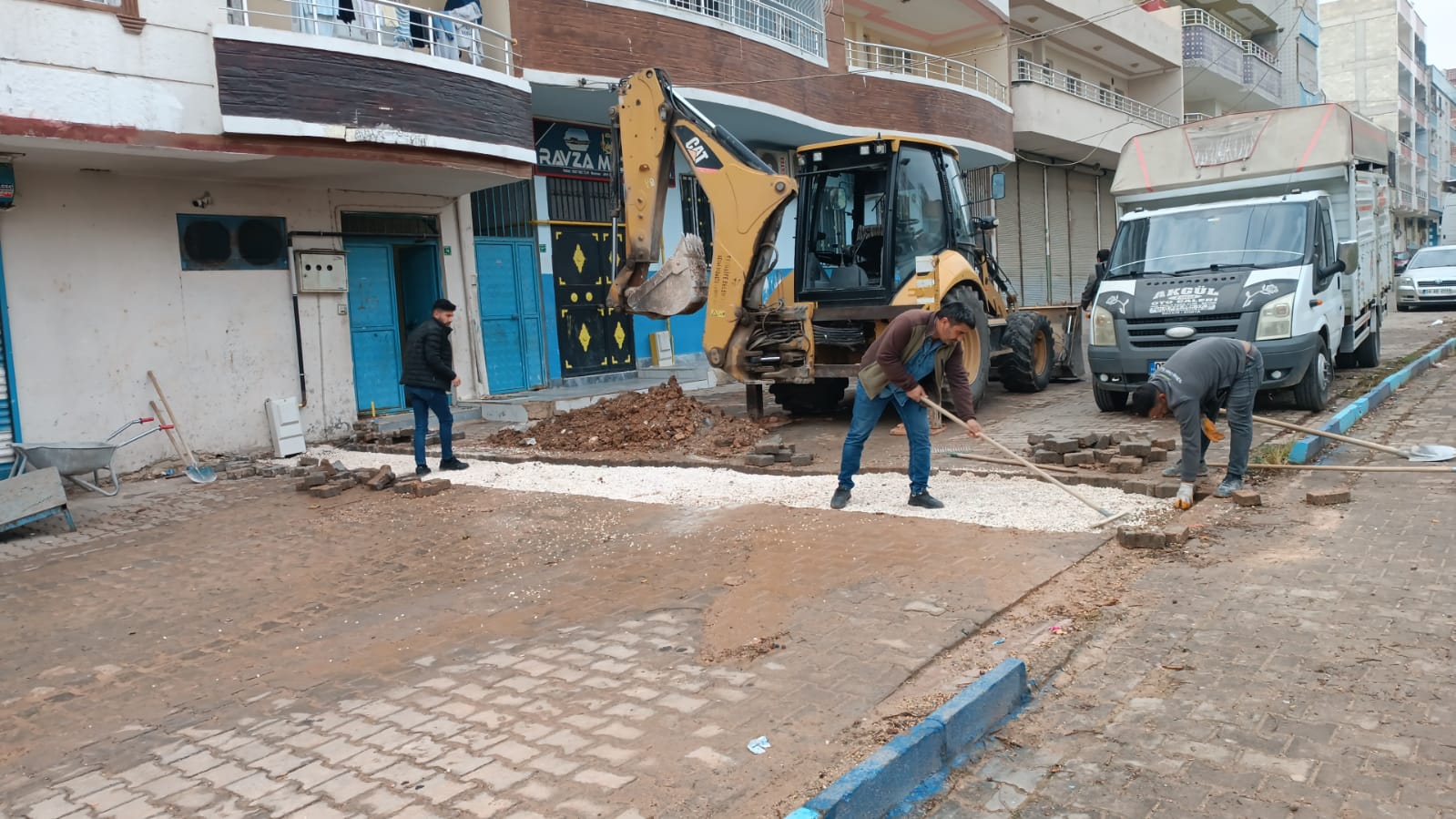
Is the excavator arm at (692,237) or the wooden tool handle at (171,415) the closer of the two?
the excavator arm at (692,237)

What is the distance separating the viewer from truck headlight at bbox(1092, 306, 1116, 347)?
10.3 m

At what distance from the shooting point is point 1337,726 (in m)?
3.54

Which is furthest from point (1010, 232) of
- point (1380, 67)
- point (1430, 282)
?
point (1380, 67)

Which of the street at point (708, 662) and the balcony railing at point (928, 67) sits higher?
the balcony railing at point (928, 67)

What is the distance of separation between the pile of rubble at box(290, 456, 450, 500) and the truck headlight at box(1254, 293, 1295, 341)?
7.77m

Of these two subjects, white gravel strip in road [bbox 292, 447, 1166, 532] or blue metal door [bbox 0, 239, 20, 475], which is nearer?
white gravel strip in road [bbox 292, 447, 1166, 532]

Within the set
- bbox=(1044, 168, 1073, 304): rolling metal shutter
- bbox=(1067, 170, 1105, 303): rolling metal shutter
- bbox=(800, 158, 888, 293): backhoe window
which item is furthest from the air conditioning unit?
bbox=(1067, 170, 1105, 303): rolling metal shutter

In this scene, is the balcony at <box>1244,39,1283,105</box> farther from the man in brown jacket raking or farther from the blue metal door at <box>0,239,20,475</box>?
the blue metal door at <box>0,239,20,475</box>

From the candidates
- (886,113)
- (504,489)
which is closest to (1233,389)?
(504,489)

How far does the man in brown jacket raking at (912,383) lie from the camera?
22.9 feet

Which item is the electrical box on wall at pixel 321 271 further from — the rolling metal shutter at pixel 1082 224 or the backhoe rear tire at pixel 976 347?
the rolling metal shutter at pixel 1082 224

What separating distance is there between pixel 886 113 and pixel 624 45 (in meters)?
6.35

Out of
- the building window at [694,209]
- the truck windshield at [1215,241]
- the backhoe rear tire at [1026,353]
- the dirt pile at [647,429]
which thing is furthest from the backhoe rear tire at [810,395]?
the building window at [694,209]

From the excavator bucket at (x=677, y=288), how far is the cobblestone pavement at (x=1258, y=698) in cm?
582
